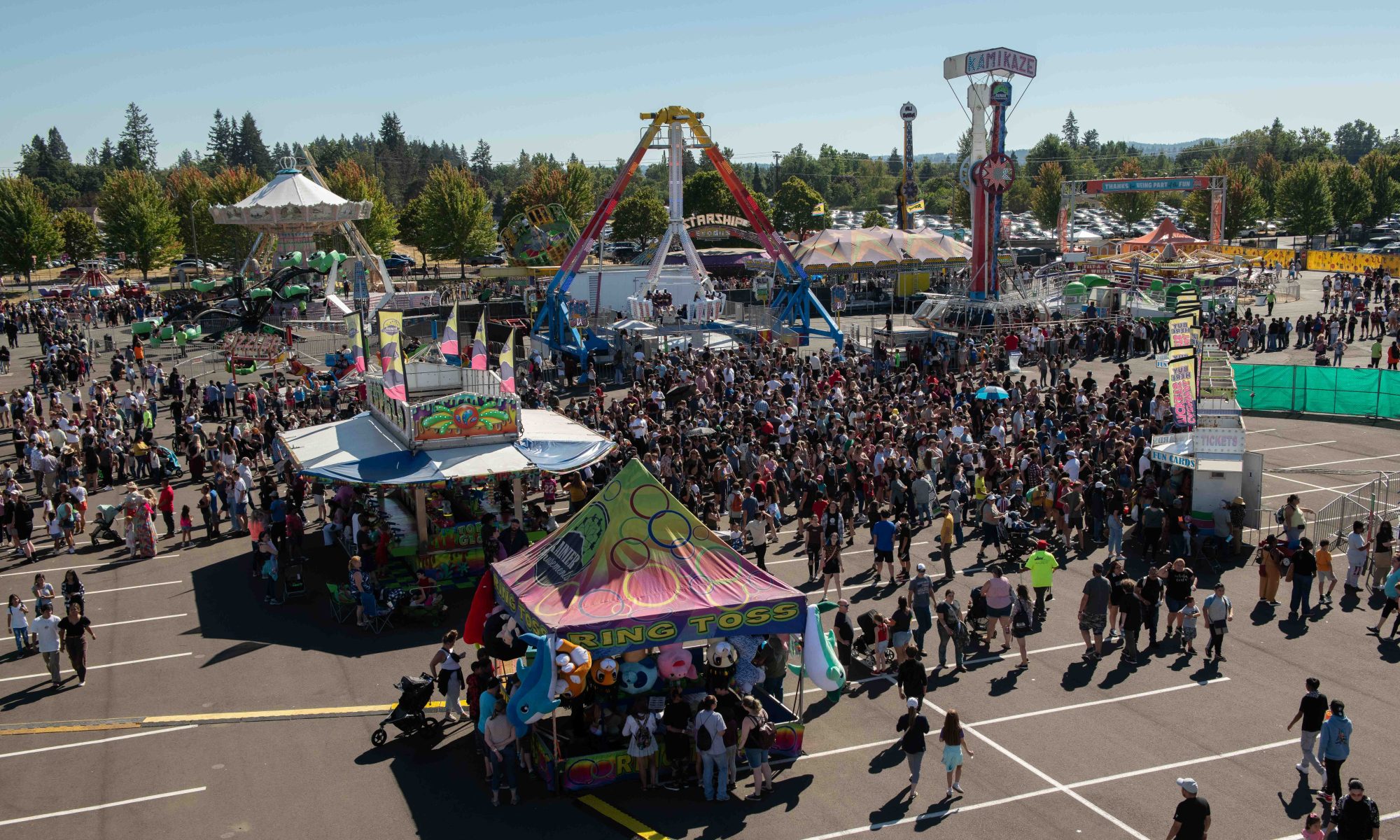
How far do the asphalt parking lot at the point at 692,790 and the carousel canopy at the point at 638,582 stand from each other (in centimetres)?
155

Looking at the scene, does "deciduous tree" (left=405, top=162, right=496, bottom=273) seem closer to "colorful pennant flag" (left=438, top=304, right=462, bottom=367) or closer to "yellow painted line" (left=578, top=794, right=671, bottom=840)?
"colorful pennant flag" (left=438, top=304, right=462, bottom=367)

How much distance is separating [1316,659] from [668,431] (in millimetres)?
12633

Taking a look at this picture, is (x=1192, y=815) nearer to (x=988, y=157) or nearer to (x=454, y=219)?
(x=988, y=157)

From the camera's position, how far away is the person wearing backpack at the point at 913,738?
10.4 meters

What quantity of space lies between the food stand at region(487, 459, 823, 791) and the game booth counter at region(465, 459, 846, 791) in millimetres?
13

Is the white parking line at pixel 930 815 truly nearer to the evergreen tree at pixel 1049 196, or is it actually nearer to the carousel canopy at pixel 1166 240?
the carousel canopy at pixel 1166 240

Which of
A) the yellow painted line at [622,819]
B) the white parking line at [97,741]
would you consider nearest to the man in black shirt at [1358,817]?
the yellow painted line at [622,819]

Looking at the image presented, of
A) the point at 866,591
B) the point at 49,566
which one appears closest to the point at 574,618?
the point at 866,591

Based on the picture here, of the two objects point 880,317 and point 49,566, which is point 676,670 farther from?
point 880,317

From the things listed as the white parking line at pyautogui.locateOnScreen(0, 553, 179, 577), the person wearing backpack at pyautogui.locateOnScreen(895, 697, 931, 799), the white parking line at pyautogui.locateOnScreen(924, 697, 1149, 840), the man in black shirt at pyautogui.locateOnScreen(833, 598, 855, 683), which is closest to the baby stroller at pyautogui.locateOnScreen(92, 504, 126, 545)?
the white parking line at pyautogui.locateOnScreen(0, 553, 179, 577)

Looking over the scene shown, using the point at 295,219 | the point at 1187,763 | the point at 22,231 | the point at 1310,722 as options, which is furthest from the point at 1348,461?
the point at 22,231

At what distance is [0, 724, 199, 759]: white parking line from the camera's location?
12.1 m

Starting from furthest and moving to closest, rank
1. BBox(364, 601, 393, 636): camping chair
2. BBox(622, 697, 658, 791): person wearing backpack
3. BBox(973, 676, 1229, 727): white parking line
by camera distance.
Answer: BBox(364, 601, 393, 636): camping chair → BBox(973, 676, 1229, 727): white parking line → BBox(622, 697, 658, 791): person wearing backpack

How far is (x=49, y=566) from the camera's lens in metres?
18.8
